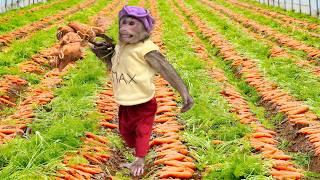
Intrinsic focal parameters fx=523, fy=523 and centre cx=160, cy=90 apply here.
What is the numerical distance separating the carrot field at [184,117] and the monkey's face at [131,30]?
1.08m

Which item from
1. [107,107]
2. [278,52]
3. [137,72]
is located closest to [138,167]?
[137,72]

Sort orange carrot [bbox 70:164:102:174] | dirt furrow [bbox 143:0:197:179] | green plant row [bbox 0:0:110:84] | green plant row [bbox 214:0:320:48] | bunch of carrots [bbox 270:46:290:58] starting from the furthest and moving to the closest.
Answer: green plant row [bbox 214:0:320:48]
bunch of carrots [bbox 270:46:290:58]
green plant row [bbox 0:0:110:84]
dirt furrow [bbox 143:0:197:179]
orange carrot [bbox 70:164:102:174]

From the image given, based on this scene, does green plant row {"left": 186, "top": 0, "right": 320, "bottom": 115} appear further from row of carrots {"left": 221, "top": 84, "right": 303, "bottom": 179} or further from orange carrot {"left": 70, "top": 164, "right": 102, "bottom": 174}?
orange carrot {"left": 70, "top": 164, "right": 102, "bottom": 174}

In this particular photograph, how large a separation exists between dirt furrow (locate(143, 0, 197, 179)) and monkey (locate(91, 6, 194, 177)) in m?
0.24

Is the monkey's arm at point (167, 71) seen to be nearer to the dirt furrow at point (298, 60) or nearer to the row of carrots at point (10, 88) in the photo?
the row of carrots at point (10, 88)

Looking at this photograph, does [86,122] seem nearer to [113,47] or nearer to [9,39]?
[113,47]

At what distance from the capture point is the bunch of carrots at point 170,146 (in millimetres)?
4203

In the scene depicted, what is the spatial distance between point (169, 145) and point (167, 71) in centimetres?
100

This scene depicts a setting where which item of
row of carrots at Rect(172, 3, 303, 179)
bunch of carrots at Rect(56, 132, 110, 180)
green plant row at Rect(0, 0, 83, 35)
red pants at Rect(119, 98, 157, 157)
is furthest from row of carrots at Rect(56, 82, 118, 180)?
green plant row at Rect(0, 0, 83, 35)

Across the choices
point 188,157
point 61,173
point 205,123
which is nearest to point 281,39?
point 205,123

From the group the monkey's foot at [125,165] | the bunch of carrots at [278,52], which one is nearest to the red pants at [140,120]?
the monkey's foot at [125,165]

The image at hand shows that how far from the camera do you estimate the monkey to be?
3.86m

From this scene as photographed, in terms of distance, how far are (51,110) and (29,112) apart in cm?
25

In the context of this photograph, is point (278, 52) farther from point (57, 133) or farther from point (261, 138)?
point (57, 133)
